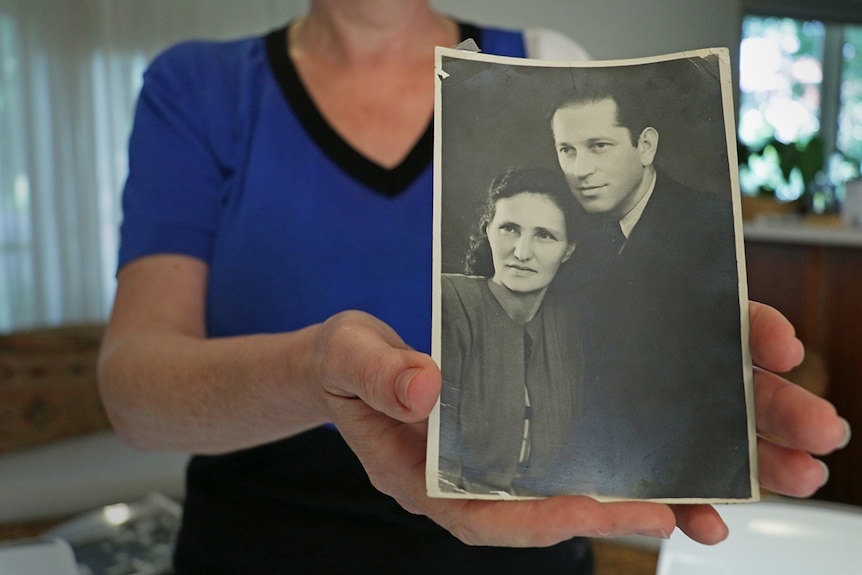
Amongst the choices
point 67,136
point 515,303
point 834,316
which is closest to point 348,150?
point 515,303

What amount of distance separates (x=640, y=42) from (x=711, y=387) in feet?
17.6

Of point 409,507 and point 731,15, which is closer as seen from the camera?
point 409,507

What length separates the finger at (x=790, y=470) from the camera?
0.50 metres

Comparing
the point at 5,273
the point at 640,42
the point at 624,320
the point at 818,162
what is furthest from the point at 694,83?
the point at 640,42

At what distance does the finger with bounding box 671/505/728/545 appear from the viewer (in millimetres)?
490

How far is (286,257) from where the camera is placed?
2.65 feet

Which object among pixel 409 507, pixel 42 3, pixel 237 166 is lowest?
pixel 409 507

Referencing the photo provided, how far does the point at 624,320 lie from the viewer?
1.67 ft

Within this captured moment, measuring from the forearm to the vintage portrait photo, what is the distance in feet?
0.41

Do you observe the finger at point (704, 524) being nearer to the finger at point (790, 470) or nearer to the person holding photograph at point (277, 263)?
the finger at point (790, 470)

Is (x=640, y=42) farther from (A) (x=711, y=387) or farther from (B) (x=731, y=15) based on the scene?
(A) (x=711, y=387)

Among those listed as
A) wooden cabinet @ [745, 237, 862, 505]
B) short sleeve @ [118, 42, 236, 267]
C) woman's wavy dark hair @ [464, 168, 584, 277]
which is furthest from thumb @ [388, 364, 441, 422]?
wooden cabinet @ [745, 237, 862, 505]

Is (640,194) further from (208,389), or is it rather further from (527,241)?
(208,389)

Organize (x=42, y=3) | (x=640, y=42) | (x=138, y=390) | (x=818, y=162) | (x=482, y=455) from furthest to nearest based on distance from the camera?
1. (x=640, y=42)
2. (x=42, y=3)
3. (x=818, y=162)
4. (x=138, y=390)
5. (x=482, y=455)
